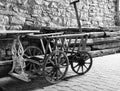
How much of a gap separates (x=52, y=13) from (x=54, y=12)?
94 mm

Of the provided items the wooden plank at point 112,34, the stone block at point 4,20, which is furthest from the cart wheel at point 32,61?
the wooden plank at point 112,34

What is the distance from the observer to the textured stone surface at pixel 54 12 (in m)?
4.53

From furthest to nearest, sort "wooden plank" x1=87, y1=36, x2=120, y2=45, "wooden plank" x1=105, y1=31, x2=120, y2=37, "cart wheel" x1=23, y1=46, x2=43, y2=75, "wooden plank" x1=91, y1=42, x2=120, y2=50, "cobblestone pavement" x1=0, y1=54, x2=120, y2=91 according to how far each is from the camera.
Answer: "wooden plank" x1=105, y1=31, x2=120, y2=37 < "wooden plank" x1=91, y1=42, x2=120, y2=50 < "wooden plank" x1=87, y1=36, x2=120, y2=45 < "cart wheel" x1=23, y1=46, x2=43, y2=75 < "cobblestone pavement" x1=0, y1=54, x2=120, y2=91

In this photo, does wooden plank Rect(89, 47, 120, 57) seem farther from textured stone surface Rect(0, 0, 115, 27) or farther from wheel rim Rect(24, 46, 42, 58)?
wheel rim Rect(24, 46, 42, 58)

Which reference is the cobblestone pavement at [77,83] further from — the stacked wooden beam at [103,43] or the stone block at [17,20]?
the stacked wooden beam at [103,43]

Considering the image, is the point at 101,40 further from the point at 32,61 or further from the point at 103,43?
the point at 32,61

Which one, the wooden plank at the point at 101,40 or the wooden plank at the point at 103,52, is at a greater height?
the wooden plank at the point at 101,40

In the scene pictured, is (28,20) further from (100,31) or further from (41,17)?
(100,31)

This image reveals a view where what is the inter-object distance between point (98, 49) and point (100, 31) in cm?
64

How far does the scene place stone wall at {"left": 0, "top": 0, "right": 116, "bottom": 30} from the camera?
4.50 m

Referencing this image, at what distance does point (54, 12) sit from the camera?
18.4 feet

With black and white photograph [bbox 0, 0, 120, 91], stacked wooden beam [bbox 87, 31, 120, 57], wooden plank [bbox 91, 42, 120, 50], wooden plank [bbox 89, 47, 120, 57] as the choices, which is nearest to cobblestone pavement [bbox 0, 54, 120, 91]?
black and white photograph [bbox 0, 0, 120, 91]

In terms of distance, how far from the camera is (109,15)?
25.3ft

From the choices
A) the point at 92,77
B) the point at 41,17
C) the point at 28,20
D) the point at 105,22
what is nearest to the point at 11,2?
the point at 28,20
